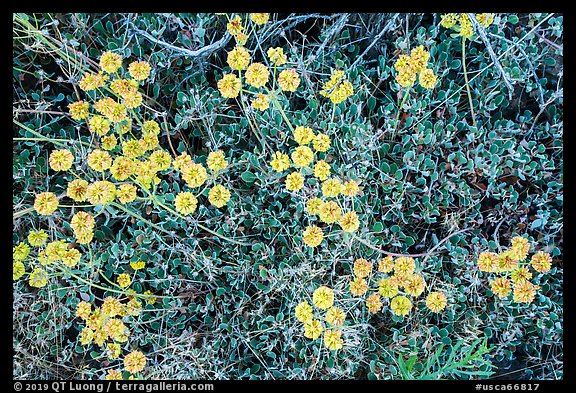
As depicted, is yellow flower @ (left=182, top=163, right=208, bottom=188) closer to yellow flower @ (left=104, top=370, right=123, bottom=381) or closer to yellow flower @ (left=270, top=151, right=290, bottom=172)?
yellow flower @ (left=270, top=151, right=290, bottom=172)

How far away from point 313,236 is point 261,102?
734 millimetres

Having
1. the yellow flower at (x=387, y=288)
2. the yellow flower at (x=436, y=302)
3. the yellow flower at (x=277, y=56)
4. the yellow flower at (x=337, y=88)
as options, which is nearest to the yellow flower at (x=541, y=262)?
the yellow flower at (x=436, y=302)

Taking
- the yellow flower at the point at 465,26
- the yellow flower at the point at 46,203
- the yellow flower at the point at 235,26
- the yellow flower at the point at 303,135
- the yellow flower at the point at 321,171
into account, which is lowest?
the yellow flower at the point at 46,203

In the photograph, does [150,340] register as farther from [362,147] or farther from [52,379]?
[362,147]

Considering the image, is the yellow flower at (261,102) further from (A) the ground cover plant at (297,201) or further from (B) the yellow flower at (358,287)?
(B) the yellow flower at (358,287)

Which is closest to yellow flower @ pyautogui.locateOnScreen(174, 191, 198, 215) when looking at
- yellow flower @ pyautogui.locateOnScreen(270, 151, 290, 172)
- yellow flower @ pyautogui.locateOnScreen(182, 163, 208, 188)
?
yellow flower @ pyautogui.locateOnScreen(182, 163, 208, 188)

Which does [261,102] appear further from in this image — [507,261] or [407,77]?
[507,261]

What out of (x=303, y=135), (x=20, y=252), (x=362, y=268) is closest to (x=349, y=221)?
(x=362, y=268)

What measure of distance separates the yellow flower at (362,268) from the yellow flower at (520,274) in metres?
0.76

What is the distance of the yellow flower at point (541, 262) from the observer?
245 cm

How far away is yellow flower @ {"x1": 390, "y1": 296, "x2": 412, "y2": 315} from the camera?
2.41 m

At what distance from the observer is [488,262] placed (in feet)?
8.02

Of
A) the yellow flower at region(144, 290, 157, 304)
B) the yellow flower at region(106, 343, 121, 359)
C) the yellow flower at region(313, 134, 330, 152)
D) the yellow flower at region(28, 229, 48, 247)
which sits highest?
the yellow flower at region(313, 134, 330, 152)

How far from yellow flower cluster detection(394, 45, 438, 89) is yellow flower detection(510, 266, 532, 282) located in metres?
1.06
